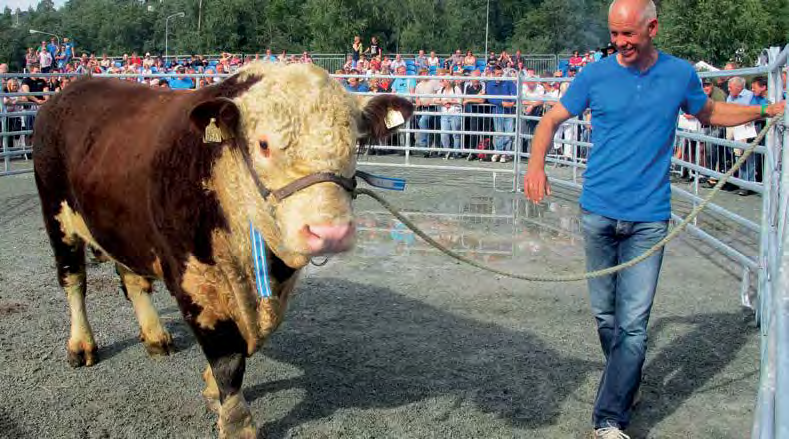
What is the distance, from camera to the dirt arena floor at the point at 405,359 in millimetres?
3928

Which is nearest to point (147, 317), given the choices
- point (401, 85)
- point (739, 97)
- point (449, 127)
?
point (739, 97)

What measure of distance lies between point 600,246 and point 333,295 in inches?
112

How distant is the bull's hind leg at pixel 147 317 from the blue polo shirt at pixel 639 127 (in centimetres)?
280

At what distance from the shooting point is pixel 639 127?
3629 mm

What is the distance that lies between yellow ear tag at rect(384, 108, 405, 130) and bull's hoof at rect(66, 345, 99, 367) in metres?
2.51

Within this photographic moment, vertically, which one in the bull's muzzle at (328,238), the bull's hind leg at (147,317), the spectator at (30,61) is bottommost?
the bull's hind leg at (147,317)

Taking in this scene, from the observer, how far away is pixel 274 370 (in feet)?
15.0

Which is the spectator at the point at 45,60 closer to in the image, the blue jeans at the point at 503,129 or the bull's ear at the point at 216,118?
the blue jeans at the point at 503,129

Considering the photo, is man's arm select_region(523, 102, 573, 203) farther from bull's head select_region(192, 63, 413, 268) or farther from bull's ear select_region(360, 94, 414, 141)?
bull's head select_region(192, 63, 413, 268)

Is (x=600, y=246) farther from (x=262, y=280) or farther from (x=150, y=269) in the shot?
(x=150, y=269)

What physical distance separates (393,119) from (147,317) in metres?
2.27

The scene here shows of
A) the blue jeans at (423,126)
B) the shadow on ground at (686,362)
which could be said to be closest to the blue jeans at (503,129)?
the blue jeans at (423,126)

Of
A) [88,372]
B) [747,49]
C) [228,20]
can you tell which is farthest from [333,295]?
[228,20]

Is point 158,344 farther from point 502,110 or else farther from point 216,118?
point 502,110
